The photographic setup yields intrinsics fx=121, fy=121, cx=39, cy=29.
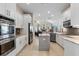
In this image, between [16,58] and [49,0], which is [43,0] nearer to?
[49,0]

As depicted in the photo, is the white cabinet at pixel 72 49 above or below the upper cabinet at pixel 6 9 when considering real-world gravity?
below

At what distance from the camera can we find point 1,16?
2.84 m

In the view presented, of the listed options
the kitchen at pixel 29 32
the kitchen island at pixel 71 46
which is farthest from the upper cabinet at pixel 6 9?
the kitchen island at pixel 71 46

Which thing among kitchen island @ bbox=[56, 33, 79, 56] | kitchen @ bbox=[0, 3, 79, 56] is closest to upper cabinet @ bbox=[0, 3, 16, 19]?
kitchen @ bbox=[0, 3, 79, 56]

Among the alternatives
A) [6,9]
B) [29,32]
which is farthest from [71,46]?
[29,32]

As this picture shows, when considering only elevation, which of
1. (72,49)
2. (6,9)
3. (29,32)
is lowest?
(72,49)

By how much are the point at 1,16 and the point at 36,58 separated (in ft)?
6.53

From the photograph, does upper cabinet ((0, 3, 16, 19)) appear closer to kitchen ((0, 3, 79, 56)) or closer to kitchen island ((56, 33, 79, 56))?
kitchen ((0, 3, 79, 56))

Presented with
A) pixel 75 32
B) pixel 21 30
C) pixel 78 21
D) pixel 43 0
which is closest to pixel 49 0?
pixel 43 0

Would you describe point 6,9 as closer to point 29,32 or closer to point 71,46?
point 71,46

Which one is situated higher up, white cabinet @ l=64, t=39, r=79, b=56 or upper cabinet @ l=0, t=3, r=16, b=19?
upper cabinet @ l=0, t=3, r=16, b=19

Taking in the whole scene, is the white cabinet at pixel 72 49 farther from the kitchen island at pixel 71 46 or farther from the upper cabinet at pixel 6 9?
the upper cabinet at pixel 6 9

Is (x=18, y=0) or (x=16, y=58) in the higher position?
(x=18, y=0)

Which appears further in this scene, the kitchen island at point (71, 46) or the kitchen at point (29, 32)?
the kitchen at point (29, 32)
